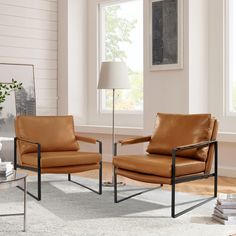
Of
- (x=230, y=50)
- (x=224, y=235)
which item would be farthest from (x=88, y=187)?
(x=230, y=50)

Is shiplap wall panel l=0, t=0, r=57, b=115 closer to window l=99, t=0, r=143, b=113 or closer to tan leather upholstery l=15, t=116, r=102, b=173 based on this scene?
window l=99, t=0, r=143, b=113

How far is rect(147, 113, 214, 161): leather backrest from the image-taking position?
434 cm

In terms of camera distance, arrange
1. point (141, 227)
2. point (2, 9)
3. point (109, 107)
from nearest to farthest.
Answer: point (141, 227), point (2, 9), point (109, 107)

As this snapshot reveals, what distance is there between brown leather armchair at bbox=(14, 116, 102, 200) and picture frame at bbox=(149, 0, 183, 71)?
1.87 meters

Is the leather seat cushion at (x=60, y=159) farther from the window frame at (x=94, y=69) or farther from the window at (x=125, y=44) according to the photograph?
the window frame at (x=94, y=69)

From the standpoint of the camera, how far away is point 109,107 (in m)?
7.93

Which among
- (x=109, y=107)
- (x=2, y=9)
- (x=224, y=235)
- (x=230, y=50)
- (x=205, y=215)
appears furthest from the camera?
(x=109, y=107)

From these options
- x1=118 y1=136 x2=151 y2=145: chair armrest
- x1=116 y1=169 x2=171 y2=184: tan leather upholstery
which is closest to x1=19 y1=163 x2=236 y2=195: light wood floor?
x1=118 y1=136 x2=151 y2=145: chair armrest

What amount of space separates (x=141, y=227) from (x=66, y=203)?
42.4 inches

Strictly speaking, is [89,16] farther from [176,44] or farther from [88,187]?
[88,187]

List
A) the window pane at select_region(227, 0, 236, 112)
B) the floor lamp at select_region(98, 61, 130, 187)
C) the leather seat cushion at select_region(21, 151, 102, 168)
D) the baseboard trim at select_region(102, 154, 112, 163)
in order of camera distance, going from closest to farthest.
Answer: the leather seat cushion at select_region(21, 151, 102, 168) < the floor lamp at select_region(98, 61, 130, 187) < the window pane at select_region(227, 0, 236, 112) < the baseboard trim at select_region(102, 154, 112, 163)

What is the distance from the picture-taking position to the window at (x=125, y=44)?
746cm

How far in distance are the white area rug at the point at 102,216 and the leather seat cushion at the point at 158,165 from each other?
35 cm

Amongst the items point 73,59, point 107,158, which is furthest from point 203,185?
point 73,59
